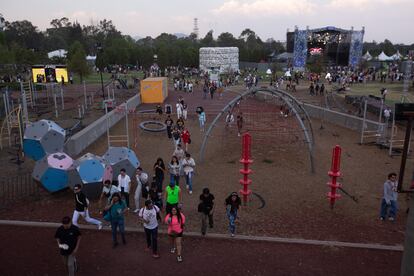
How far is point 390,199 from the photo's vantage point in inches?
428

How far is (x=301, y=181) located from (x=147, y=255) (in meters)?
7.66

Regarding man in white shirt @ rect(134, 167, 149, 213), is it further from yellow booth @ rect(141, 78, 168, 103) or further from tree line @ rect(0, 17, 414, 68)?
tree line @ rect(0, 17, 414, 68)

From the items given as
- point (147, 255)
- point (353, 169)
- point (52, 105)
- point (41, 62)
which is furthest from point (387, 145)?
point (41, 62)

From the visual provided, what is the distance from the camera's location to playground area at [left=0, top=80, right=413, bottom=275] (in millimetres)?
9828

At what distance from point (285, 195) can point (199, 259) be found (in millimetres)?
5206

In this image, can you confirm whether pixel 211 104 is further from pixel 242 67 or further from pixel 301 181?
pixel 242 67

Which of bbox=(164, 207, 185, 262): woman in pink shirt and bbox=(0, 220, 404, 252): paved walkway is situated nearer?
bbox=(164, 207, 185, 262): woman in pink shirt

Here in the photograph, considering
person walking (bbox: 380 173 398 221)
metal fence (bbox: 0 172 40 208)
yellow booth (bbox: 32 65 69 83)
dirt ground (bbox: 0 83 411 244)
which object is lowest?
dirt ground (bbox: 0 83 411 244)

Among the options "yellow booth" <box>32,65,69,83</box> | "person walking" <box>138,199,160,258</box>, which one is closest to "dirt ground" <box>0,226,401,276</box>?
"person walking" <box>138,199,160,258</box>

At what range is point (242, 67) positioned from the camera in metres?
85.4

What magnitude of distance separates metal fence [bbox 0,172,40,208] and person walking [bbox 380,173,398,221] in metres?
11.0

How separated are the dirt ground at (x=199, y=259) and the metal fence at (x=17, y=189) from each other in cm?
280

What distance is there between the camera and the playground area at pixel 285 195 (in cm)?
983

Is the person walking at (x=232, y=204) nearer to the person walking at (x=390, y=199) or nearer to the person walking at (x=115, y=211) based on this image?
the person walking at (x=115, y=211)
